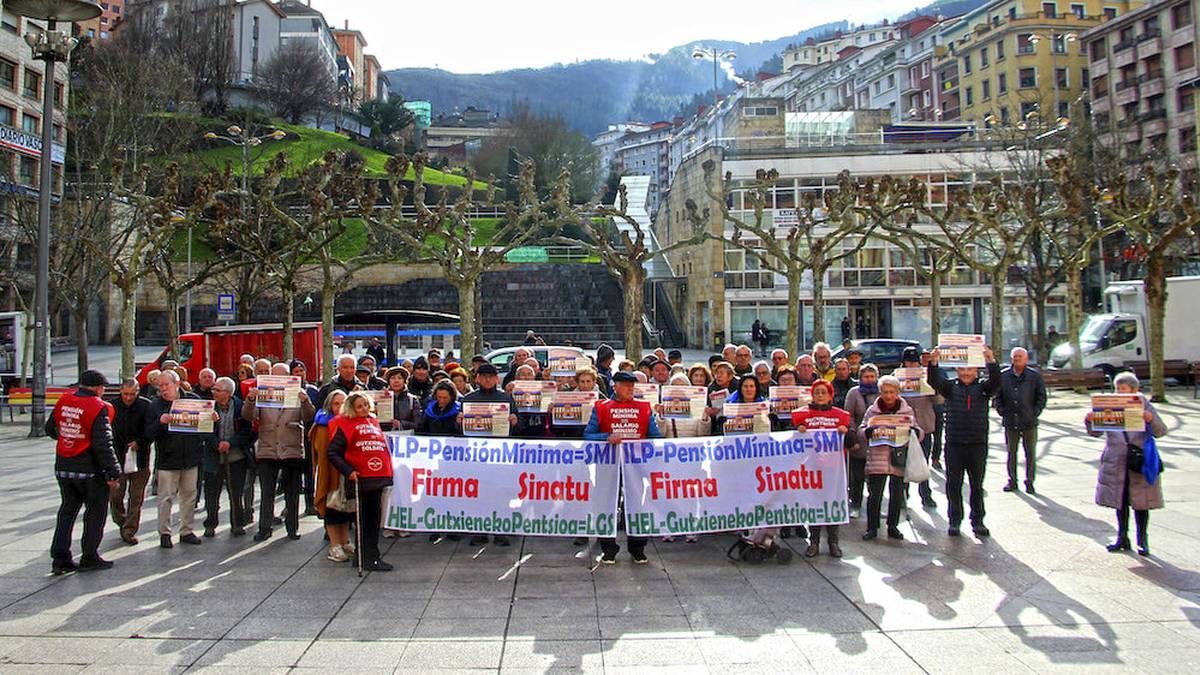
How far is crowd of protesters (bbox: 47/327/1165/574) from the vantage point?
306 inches

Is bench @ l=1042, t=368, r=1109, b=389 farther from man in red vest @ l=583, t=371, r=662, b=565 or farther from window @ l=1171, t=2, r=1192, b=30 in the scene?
window @ l=1171, t=2, r=1192, b=30

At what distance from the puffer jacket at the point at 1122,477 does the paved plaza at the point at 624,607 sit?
0.53 m

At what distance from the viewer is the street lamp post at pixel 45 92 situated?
15.1 metres

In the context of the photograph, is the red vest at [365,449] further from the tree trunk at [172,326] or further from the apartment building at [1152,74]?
the apartment building at [1152,74]

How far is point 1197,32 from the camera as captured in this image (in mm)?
54188

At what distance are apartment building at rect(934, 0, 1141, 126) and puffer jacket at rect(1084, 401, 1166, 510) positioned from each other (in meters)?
65.1

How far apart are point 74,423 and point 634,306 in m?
16.5

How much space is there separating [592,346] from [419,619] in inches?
1291

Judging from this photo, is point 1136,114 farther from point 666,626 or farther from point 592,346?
point 666,626

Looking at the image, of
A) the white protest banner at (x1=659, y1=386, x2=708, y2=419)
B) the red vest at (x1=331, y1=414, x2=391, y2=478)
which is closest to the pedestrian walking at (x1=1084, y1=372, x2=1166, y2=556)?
the white protest banner at (x1=659, y1=386, x2=708, y2=419)

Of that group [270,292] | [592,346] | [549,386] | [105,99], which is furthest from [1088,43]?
[549,386]

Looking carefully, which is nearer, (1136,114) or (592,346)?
(592,346)

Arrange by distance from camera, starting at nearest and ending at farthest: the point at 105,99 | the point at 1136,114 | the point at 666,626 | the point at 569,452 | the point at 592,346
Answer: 1. the point at 666,626
2. the point at 569,452
3. the point at 105,99
4. the point at 592,346
5. the point at 1136,114

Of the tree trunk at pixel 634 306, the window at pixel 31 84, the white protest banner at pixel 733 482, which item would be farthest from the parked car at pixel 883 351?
the window at pixel 31 84
